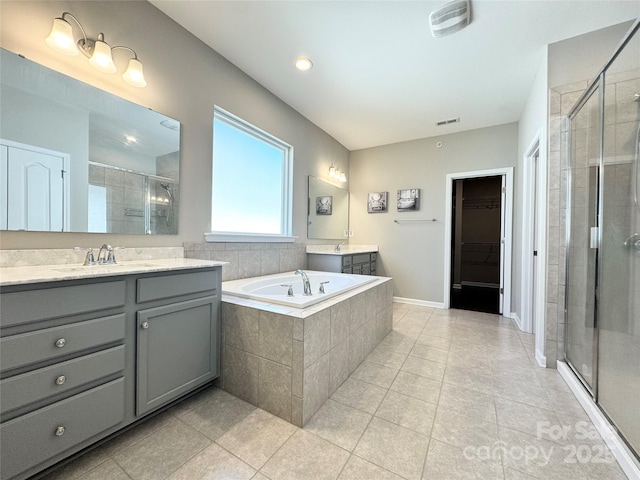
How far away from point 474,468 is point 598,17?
2927mm

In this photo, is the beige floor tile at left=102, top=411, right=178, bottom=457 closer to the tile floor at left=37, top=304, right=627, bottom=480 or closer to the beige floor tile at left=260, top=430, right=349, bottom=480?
the tile floor at left=37, top=304, right=627, bottom=480

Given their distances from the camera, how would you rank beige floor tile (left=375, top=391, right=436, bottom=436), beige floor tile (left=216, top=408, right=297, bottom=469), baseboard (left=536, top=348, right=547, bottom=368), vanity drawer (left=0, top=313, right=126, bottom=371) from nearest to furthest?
vanity drawer (left=0, top=313, right=126, bottom=371) → beige floor tile (left=216, top=408, right=297, bottom=469) → beige floor tile (left=375, top=391, right=436, bottom=436) → baseboard (left=536, top=348, right=547, bottom=368)

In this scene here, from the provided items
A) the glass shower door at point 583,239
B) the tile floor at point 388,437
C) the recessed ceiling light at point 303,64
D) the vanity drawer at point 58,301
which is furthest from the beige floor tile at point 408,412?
the recessed ceiling light at point 303,64

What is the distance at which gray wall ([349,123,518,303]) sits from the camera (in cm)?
353

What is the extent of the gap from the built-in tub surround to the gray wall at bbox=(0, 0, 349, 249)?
85cm

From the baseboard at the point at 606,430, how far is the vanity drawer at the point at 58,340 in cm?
233

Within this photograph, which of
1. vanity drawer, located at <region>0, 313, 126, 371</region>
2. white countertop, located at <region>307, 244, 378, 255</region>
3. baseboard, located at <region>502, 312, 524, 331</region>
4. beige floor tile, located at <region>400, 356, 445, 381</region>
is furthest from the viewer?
white countertop, located at <region>307, 244, 378, 255</region>

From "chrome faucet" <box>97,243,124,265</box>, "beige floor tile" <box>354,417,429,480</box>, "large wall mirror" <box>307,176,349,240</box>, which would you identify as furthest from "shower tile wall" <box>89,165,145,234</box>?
"large wall mirror" <box>307,176,349,240</box>

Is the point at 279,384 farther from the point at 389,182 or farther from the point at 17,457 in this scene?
the point at 389,182

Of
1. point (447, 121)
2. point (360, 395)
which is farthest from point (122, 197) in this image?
point (447, 121)

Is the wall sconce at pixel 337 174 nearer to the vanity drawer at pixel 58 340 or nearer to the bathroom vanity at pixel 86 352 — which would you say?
the bathroom vanity at pixel 86 352

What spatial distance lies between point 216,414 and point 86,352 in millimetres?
757

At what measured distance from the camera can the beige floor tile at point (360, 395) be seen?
1555 mm

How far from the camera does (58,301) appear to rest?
992mm
